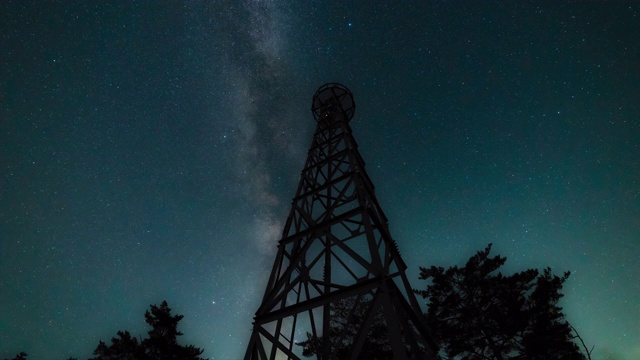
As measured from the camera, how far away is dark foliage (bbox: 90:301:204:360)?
Answer: 16.8 m

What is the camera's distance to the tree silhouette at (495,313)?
13734 millimetres

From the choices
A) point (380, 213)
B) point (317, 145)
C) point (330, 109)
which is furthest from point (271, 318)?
point (330, 109)

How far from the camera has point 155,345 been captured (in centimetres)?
1686

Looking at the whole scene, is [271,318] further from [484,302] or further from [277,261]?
[484,302]

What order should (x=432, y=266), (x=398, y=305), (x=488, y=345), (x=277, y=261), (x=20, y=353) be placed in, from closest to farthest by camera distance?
(x=398, y=305), (x=277, y=261), (x=488, y=345), (x=432, y=266), (x=20, y=353)

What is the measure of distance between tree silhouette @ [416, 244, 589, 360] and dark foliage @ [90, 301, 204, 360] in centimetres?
1246

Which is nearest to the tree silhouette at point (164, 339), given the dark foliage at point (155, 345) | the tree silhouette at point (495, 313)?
the dark foliage at point (155, 345)

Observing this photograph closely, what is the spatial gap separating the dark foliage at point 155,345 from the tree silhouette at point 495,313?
12.5 m

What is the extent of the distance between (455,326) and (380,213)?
8.60 m

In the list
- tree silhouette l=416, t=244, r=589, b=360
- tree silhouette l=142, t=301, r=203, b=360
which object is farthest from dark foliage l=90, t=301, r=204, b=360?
tree silhouette l=416, t=244, r=589, b=360

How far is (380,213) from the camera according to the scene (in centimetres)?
927

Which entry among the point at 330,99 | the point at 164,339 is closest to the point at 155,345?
the point at 164,339

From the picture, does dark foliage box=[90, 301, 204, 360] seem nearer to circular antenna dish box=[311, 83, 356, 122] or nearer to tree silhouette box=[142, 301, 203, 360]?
tree silhouette box=[142, 301, 203, 360]

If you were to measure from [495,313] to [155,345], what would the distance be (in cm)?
1608
